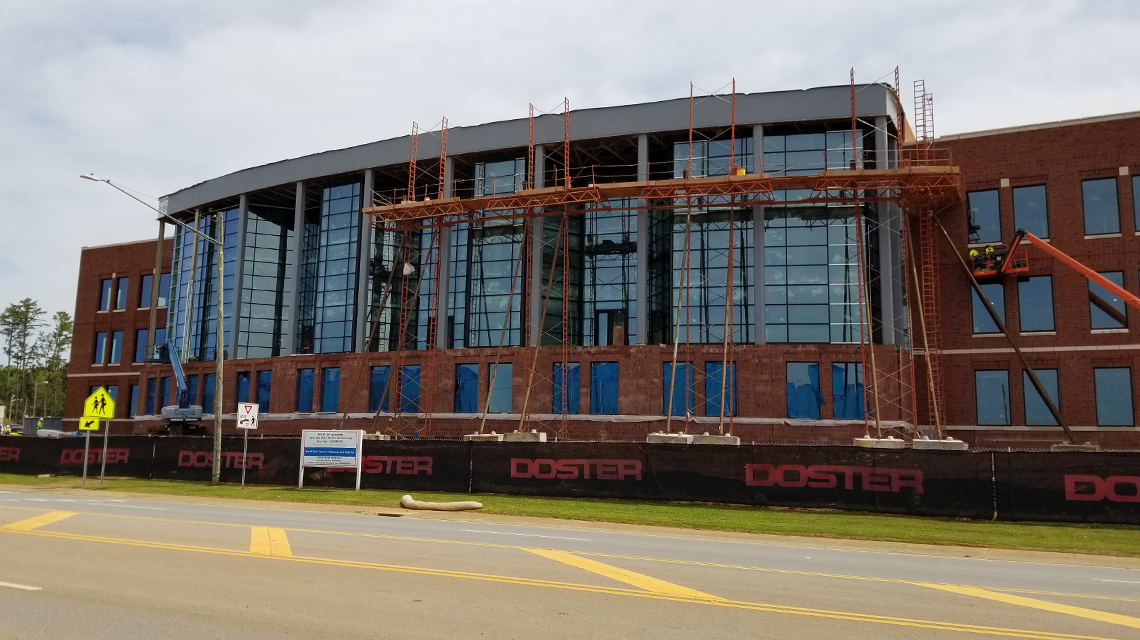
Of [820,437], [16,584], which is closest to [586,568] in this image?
[16,584]

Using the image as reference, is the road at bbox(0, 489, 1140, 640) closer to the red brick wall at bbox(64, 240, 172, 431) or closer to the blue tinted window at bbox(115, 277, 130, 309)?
the red brick wall at bbox(64, 240, 172, 431)

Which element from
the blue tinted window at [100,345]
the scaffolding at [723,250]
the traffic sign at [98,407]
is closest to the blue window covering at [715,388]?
the scaffolding at [723,250]

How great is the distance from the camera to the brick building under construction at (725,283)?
39438 mm

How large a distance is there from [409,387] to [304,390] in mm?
7539

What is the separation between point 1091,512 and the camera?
A: 21.1m

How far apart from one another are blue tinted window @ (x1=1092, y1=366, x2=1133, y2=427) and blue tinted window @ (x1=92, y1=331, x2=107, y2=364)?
6551 cm

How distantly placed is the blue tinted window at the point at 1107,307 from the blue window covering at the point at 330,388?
127 feet

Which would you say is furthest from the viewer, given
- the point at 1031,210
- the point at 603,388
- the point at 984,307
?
the point at 603,388

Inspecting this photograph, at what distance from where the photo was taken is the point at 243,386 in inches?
2132

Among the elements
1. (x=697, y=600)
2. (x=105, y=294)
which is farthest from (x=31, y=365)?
(x=697, y=600)

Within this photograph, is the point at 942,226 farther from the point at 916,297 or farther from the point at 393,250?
the point at 393,250

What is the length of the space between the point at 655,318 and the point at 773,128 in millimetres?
11420

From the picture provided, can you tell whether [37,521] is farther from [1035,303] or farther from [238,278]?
[238,278]

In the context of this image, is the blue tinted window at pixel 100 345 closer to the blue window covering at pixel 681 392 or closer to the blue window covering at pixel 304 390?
the blue window covering at pixel 304 390
